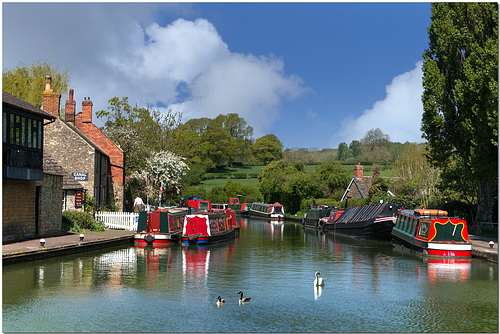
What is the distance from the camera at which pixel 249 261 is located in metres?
24.0

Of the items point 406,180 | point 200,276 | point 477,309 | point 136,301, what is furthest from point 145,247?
point 406,180

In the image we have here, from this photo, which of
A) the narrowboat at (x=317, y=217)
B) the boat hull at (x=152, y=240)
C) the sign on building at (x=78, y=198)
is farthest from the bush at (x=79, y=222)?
the narrowboat at (x=317, y=217)

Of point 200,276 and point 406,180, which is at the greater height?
point 406,180

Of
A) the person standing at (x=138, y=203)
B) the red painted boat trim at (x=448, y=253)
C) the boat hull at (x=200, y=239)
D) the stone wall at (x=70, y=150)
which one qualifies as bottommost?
the red painted boat trim at (x=448, y=253)

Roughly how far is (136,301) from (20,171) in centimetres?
1073

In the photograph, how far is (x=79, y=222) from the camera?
98.8 feet

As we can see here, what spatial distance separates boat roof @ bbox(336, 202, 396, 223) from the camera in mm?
36250

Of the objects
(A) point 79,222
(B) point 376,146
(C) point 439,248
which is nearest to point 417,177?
(C) point 439,248

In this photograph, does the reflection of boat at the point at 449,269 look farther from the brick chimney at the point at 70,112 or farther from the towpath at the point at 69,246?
the brick chimney at the point at 70,112

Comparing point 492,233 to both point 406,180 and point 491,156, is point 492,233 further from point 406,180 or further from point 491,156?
point 406,180

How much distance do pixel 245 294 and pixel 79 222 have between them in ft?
56.1

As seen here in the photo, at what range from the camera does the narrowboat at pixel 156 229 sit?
28.3 metres

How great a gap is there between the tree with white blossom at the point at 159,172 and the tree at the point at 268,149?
7429 cm

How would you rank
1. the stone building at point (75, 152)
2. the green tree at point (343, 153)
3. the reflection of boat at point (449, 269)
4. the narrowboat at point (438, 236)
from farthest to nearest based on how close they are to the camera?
the green tree at point (343, 153)
the stone building at point (75, 152)
the narrowboat at point (438, 236)
the reflection of boat at point (449, 269)
